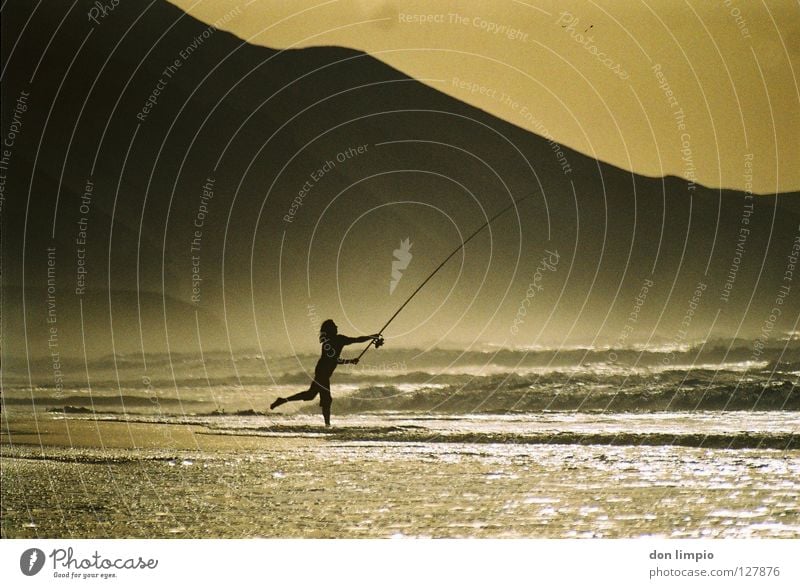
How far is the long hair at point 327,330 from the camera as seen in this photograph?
515 cm

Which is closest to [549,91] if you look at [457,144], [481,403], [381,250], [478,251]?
[457,144]

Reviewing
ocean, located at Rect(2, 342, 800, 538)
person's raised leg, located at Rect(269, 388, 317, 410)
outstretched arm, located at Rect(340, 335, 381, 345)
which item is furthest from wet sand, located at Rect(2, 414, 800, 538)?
outstretched arm, located at Rect(340, 335, 381, 345)

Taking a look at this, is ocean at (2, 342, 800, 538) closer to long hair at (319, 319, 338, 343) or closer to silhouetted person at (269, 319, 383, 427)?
silhouetted person at (269, 319, 383, 427)

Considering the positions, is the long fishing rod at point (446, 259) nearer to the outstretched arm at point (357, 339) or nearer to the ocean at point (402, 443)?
the outstretched arm at point (357, 339)

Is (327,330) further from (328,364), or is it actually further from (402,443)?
(402,443)

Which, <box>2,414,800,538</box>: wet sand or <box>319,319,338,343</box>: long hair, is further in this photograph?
<box>319,319,338,343</box>: long hair

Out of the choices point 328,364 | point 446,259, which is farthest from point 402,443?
point 446,259

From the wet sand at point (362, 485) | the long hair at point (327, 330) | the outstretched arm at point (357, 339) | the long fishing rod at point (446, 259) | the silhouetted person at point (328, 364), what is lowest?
the wet sand at point (362, 485)

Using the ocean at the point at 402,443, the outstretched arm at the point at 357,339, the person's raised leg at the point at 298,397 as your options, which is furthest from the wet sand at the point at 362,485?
the outstretched arm at the point at 357,339

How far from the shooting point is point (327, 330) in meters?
5.16

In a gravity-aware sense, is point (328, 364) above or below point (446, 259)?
below

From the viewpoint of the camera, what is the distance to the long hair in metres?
5.15
